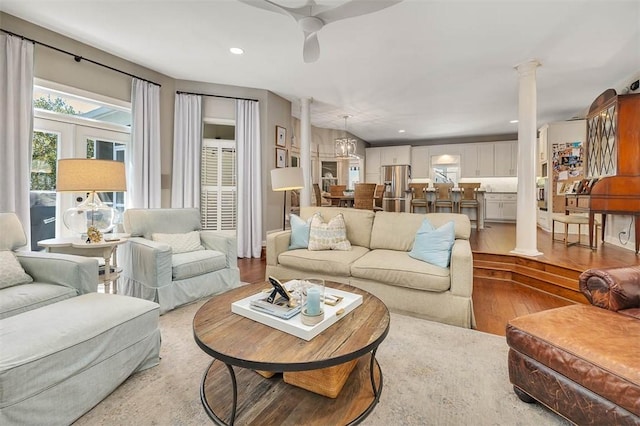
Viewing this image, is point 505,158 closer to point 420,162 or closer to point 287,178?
point 420,162

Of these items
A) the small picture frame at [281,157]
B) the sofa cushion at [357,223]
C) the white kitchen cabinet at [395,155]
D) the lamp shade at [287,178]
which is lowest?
the sofa cushion at [357,223]

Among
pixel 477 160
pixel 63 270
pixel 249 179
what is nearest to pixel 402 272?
pixel 63 270

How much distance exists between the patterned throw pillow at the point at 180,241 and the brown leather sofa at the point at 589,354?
112 inches

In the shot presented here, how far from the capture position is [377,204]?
7.25 meters

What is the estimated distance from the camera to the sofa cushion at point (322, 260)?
2.85 m

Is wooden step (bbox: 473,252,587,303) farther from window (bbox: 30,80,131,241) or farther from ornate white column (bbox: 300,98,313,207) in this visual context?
window (bbox: 30,80,131,241)

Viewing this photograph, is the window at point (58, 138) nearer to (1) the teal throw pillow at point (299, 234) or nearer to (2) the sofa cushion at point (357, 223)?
(1) the teal throw pillow at point (299, 234)

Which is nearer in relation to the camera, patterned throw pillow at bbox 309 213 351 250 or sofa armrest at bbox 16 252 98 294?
sofa armrest at bbox 16 252 98 294

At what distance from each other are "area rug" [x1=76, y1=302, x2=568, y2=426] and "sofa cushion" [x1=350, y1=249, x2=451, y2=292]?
382 mm

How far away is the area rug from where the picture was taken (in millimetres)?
1456

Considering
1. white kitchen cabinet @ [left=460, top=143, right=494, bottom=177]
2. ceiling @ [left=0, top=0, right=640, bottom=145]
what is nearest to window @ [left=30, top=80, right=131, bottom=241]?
ceiling @ [left=0, top=0, right=640, bottom=145]

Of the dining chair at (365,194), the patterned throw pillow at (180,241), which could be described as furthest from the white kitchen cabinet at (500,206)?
the patterned throw pillow at (180,241)

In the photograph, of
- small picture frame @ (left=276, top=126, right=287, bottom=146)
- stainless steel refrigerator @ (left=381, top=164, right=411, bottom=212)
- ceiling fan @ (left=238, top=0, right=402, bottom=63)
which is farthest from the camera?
stainless steel refrigerator @ (left=381, top=164, right=411, bottom=212)

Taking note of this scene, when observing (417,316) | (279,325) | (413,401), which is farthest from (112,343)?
(417,316)
